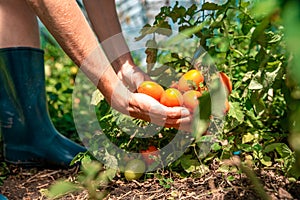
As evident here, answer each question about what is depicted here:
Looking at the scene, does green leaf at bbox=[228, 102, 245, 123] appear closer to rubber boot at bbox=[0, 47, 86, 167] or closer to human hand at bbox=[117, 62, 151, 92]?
human hand at bbox=[117, 62, 151, 92]

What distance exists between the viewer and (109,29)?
1.62 meters

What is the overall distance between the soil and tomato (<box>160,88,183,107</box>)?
0.80ft

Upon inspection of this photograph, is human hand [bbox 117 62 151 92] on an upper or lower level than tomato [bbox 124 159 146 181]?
upper

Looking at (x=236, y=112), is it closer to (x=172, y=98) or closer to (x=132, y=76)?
(x=172, y=98)

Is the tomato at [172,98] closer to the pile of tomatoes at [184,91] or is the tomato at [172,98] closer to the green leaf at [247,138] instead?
the pile of tomatoes at [184,91]

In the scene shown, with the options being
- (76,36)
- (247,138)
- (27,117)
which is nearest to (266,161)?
(247,138)

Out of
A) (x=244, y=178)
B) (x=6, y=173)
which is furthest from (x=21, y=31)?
(x=244, y=178)

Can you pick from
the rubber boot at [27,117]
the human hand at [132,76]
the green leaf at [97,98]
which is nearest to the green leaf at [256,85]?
the human hand at [132,76]

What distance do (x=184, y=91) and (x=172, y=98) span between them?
0.08 meters

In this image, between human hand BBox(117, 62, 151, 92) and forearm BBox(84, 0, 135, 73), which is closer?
human hand BBox(117, 62, 151, 92)

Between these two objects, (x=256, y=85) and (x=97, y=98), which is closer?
(x=256, y=85)

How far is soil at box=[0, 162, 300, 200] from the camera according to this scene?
122 cm

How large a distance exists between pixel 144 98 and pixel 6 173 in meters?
0.80

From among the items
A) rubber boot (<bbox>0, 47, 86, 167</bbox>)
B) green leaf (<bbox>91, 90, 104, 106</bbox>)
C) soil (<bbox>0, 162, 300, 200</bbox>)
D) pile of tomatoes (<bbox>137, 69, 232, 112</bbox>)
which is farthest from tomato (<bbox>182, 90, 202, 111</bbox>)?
rubber boot (<bbox>0, 47, 86, 167</bbox>)
